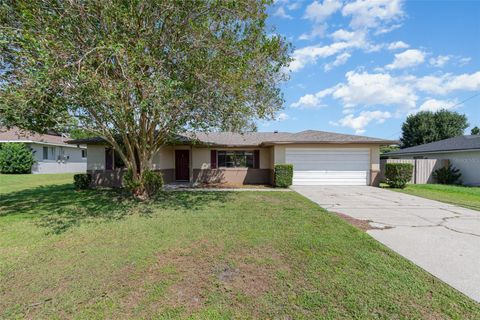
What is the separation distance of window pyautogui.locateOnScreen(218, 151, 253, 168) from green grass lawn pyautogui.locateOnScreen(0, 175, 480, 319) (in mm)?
9354

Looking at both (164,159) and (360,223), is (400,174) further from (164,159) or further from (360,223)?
(164,159)

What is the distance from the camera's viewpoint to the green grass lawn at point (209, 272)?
9.15 feet

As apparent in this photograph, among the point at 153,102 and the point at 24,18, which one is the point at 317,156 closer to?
the point at 153,102

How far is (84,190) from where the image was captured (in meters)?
12.0

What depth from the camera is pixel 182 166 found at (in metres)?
16.3

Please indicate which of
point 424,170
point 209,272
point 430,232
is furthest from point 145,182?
point 424,170

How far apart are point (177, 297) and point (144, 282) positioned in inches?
24.9

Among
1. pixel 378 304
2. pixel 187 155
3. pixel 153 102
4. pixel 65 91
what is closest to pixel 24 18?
pixel 65 91

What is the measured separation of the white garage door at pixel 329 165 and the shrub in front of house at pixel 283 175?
1058 millimetres

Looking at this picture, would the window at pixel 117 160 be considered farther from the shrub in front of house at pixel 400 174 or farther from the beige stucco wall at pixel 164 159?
the shrub in front of house at pixel 400 174

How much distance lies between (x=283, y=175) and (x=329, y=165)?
3.18m

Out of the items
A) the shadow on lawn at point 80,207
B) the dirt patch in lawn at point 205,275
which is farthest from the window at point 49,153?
the dirt patch in lawn at point 205,275

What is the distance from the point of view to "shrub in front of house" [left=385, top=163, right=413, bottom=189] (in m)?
13.2

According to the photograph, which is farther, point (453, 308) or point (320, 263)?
point (320, 263)
